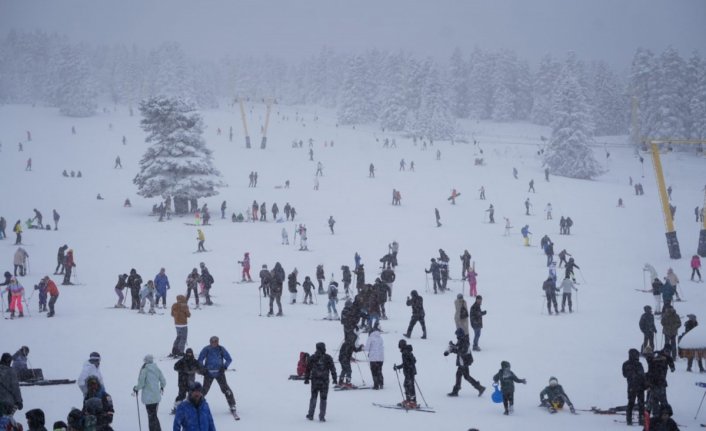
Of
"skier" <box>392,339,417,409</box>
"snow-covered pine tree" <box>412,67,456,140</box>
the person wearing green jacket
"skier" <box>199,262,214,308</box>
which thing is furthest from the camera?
"snow-covered pine tree" <box>412,67,456,140</box>

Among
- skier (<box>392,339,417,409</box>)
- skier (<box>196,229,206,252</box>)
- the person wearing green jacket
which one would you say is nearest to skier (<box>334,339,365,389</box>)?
skier (<box>392,339,417,409</box>)

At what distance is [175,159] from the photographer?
140 feet

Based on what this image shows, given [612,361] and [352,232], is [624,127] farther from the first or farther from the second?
[612,361]

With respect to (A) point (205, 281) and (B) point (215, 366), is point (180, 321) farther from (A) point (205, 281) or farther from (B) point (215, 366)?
(A) point (205, 281)

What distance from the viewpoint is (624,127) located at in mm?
101062

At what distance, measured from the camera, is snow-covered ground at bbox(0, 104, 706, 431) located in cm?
1247

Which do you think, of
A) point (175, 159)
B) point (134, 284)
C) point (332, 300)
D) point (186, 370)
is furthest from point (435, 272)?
point (175, 159)

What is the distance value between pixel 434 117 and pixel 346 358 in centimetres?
7340

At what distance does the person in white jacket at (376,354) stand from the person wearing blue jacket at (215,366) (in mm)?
Answer: 3156

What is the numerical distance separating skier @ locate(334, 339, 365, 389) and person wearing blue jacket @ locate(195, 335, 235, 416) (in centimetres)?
287

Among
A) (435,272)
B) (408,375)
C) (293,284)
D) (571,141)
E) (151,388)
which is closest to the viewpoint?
(151,388)

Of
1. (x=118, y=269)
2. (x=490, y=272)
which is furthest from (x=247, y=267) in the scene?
(x=490, y=272)

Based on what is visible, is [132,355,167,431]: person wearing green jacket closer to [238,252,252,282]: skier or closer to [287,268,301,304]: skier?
[287,268,301,304]: skier

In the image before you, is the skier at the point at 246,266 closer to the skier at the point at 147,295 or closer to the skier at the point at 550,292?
the skier at the point at 147,295
